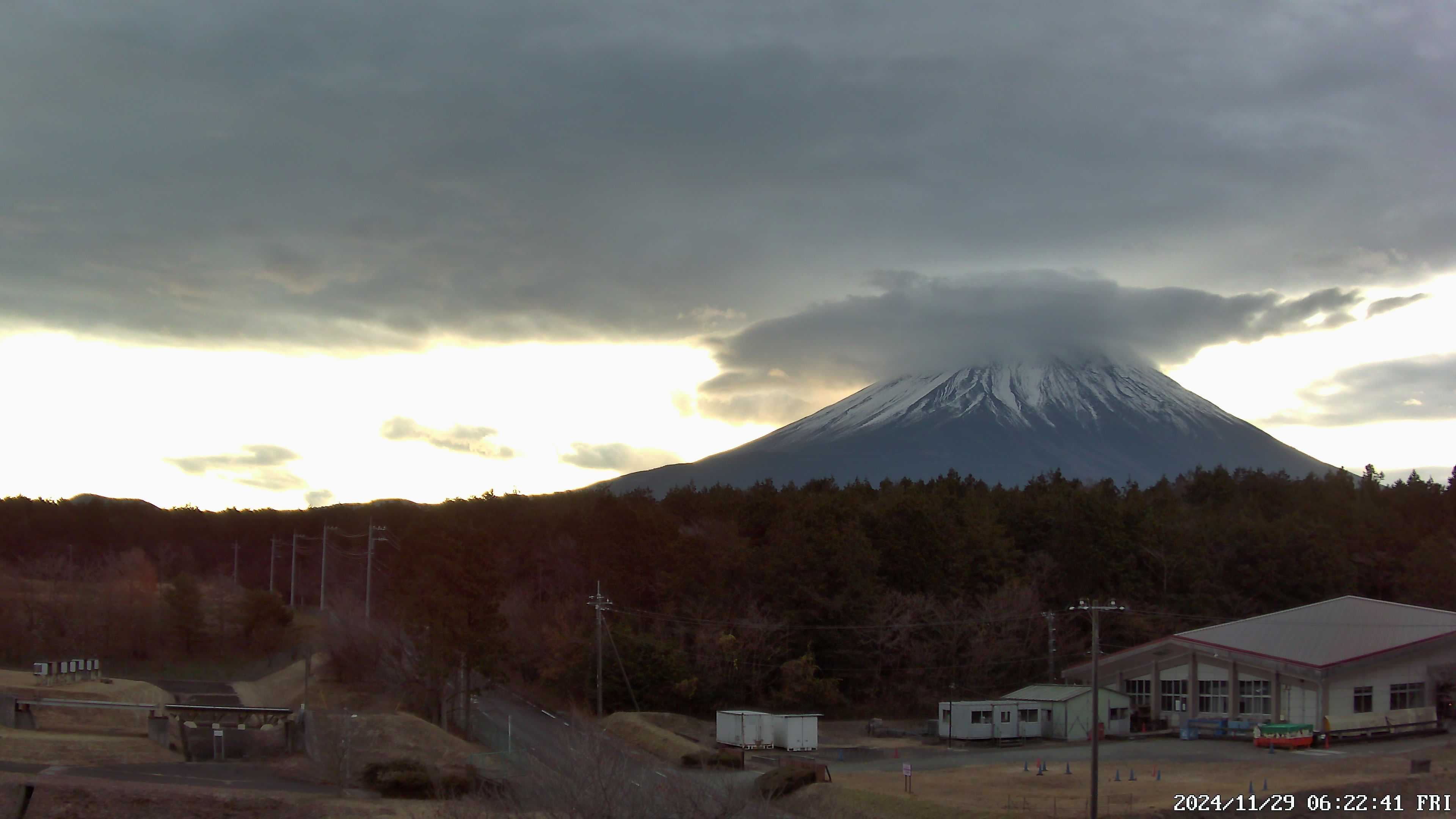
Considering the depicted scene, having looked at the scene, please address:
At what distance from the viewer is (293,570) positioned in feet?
311

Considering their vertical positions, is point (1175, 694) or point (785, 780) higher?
point (1175, 694)

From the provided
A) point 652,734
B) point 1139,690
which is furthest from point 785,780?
point 1139,690

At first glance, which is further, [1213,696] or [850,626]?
[850,626]

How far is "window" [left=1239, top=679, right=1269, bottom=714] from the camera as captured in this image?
5856 centimetres

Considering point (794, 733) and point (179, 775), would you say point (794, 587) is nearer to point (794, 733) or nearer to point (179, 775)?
point (794, 733)

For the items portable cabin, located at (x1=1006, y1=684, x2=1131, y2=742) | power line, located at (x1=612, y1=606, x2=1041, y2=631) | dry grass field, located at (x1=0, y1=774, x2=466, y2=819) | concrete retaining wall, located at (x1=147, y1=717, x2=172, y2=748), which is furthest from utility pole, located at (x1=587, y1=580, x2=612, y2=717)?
portable cabin, located at (x1=1006, y1=684, x2=1131, y2=742)

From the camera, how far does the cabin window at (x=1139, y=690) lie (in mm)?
64500

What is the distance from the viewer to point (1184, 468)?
198000 millimetres

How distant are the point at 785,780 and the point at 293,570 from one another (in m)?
65.4

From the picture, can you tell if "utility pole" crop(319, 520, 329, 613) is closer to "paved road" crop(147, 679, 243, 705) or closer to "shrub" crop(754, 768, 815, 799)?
"paved road" crop(147, 679, 243, 705)

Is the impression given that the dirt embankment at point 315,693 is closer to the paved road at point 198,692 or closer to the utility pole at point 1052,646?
the paved road at point 198,692

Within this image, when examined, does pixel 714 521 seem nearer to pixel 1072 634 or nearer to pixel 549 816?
pixel 1072 634

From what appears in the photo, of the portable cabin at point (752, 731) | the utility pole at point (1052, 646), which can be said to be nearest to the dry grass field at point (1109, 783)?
the portable cabin at point (752, 731)

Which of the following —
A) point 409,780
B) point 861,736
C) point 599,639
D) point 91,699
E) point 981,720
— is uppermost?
point 599,639
